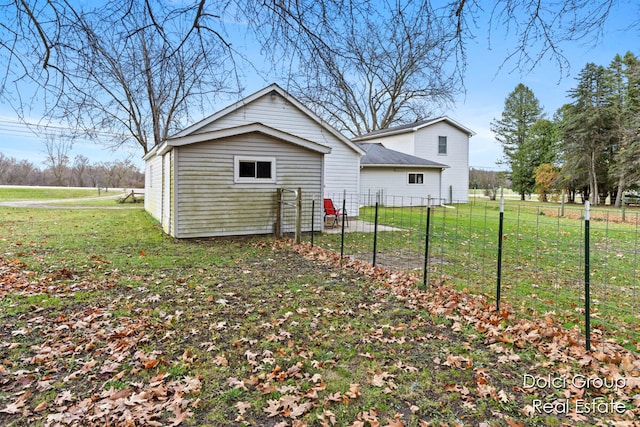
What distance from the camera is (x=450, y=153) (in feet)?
81.6

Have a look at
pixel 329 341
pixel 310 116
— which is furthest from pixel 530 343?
pixel 310 116

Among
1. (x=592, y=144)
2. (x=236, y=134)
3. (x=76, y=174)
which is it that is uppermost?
(x=592, y=144)

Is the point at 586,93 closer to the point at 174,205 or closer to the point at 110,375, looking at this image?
the point at 174,205

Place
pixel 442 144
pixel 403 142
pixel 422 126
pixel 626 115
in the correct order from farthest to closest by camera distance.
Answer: pixel 442 144
pixel 403 142
pixel 626 115
pixel 422 126

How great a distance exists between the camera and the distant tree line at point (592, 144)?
22.9m

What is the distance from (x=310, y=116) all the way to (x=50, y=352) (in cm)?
1264

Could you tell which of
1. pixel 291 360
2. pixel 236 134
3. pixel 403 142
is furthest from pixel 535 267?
pixel 403 142

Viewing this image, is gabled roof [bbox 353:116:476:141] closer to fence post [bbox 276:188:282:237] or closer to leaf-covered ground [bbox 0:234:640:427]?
fence post [bbox 276:188:282:237]

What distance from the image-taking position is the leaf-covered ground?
2.56 metres

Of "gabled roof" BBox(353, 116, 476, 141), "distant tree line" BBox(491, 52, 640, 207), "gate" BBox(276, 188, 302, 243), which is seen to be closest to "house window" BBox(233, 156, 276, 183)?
"gate" BBox(276, 188, 302, 243)

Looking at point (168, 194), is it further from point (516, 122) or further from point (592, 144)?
point (516, 122)

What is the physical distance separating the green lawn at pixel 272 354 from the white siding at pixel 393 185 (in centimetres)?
1365

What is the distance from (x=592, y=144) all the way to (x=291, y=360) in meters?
31.9

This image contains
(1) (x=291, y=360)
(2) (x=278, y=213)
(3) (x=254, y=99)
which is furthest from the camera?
(3) (x=254, y=99)
